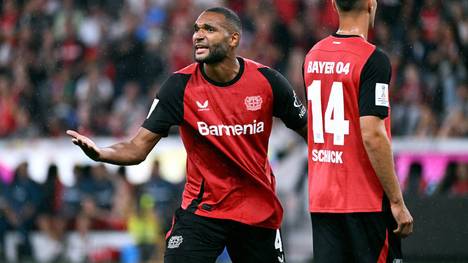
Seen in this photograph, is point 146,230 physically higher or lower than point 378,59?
lower

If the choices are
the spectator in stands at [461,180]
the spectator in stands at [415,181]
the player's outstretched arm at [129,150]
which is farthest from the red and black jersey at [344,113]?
the spectator in stands at [461,180]

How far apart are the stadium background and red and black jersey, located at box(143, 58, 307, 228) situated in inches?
265

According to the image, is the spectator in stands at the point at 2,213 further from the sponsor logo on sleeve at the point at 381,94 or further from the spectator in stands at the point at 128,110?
the sponsor logo on sleeve at the point at 381,94

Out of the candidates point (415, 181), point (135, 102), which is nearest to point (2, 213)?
point (135, 102)

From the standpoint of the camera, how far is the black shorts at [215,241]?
23.2 feet

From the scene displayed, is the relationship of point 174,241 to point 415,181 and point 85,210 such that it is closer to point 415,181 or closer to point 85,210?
point 415,181

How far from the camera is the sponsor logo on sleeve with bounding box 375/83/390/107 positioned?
6090 millimetres

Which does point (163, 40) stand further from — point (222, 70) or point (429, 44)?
point (222, 70)

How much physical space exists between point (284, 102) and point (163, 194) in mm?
8730

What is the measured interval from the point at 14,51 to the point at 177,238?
1242 centimetres

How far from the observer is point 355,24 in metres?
6.31

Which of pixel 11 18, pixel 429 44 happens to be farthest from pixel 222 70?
pixel 11 18

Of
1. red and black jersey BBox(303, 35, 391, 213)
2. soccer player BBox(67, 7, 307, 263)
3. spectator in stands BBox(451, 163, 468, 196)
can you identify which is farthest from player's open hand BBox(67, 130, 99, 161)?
spectator in stands BBox(451, 163, 468, 196)

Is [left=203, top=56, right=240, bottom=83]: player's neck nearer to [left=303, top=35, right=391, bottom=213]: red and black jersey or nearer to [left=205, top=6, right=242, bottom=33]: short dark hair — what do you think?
[left=205, top=6, right=242, bottom=33]: short dark hair
